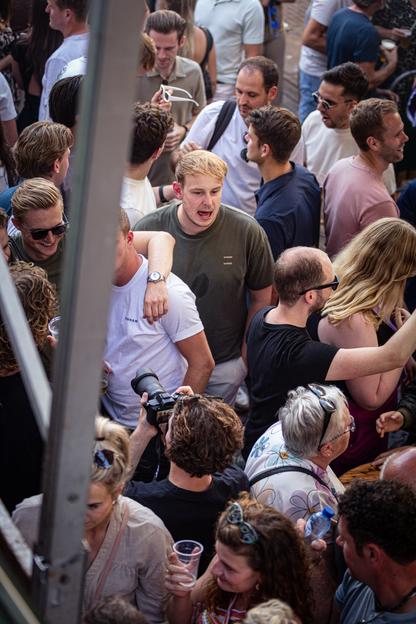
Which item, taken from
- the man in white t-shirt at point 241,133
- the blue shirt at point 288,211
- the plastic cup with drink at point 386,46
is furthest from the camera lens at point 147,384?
the plastic cup with drink at point 386,46

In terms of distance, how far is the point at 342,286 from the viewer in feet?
9.22

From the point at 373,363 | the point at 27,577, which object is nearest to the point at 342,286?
the point at 373,363

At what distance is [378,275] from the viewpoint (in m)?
2.73

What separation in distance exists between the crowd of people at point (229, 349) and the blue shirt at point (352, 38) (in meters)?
1.37

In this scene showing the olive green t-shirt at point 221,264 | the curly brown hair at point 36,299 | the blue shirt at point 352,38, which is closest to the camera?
the curly brown hair at point 36,299

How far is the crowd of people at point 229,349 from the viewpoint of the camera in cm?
163

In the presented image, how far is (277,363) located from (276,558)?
3.29ft

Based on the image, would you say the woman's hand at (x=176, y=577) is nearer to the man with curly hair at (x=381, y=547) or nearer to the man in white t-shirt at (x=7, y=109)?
the man with curly hair at (x=381, y=547)

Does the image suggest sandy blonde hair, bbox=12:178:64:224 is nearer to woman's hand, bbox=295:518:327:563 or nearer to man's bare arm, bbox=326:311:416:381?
man's bare arm, bbox=326:311:416:381

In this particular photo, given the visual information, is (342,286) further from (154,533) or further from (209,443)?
(154,533)

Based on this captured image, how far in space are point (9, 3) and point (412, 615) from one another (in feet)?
16.7

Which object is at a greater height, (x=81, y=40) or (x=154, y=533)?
(x=81, y=40)

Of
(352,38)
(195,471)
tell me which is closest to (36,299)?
(195,471)

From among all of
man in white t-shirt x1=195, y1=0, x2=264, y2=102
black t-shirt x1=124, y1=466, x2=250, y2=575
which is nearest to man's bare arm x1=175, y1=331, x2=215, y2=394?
black t-shirt x1=124, y1=466, x2=250, y2=575
